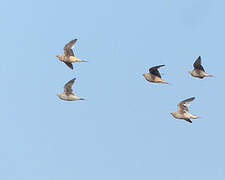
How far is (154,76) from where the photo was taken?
89.2 metres

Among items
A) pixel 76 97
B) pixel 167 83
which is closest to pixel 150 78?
pixel 167 83

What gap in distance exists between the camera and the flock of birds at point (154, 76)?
292ft

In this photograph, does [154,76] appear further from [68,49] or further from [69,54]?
[68,49]

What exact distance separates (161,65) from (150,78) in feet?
14.9

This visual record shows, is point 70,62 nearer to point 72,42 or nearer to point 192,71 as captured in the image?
point 72,42

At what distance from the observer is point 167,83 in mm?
85875

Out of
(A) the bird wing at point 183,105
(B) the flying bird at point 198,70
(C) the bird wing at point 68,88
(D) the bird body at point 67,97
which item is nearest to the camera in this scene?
(A) the bird wing at point 183,105

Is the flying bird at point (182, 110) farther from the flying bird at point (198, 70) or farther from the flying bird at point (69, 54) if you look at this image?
the flying bird at point (69, 54)

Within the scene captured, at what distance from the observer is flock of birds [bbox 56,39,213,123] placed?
89.1 m

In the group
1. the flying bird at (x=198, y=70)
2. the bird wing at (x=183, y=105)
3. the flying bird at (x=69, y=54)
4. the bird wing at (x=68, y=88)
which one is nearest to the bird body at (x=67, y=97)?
the bird wing at (x=68, y=88)

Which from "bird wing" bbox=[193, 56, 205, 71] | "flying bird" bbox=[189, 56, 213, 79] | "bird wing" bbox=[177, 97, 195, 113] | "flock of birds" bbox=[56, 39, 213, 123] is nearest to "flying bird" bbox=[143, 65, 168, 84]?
"flock of birds" bbox=[56, 39, 213, 123]

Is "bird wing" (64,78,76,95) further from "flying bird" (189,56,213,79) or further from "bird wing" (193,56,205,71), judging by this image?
"bird wing" (193,56,205,71)

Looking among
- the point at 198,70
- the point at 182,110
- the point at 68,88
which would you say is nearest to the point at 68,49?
the point at 68,88

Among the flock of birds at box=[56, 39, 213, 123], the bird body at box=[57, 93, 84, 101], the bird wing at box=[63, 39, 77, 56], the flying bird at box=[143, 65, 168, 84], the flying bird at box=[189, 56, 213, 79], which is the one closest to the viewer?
the flying bird at box=[143, 65, 168, 84]
